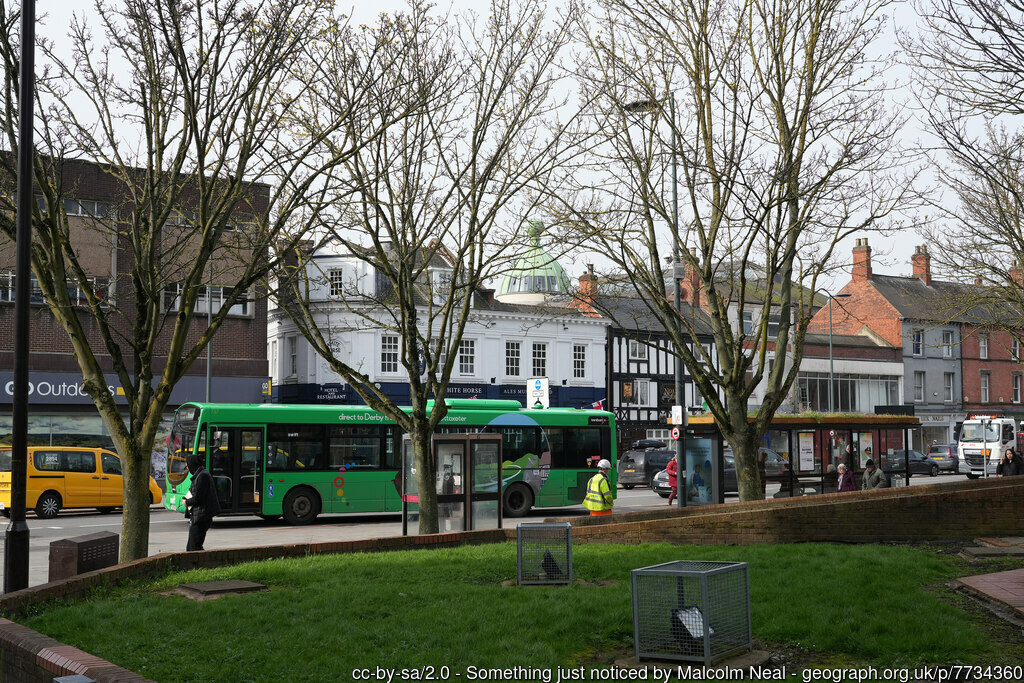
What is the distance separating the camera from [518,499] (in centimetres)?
2755

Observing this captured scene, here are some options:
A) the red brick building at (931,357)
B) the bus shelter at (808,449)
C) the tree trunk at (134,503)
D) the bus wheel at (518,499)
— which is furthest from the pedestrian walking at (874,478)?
the red brick building at (931,357)

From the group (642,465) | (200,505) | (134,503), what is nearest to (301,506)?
(200,505)

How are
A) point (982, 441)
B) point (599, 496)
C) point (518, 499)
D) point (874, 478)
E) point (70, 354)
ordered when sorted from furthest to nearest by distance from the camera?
point (982, 441)
point (70, 354)
point (518, 499)
point (874, 478)
point (599, 496)

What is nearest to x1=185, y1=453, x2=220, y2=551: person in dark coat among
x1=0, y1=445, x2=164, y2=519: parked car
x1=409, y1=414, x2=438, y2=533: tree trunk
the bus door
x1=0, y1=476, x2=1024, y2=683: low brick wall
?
x1=0, y1=476, x2=1024, y2=683: low brick wall

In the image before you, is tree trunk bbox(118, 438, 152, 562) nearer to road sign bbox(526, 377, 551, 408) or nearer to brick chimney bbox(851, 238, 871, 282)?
road sign bbox(526, 377, 551, 408)

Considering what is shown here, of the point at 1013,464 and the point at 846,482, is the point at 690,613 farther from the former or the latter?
the point at 1013,464

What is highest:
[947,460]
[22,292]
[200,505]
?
[22,292]

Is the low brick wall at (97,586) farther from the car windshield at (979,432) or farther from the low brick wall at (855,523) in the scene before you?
the car windshield at (979,432)

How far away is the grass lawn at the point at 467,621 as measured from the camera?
7.65 meters

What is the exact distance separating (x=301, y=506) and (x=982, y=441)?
3902 centimetres

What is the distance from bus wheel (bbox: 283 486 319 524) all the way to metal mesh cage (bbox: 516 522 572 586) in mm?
14259

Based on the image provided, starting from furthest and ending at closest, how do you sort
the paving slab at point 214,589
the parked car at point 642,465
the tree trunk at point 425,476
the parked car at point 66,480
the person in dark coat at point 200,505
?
the parked car at point 642,465 < the parked car at point 66,480 < the tree trunk at point 425,476 < the person in dark coat at point 200,505 < the paving slab at point 214,589

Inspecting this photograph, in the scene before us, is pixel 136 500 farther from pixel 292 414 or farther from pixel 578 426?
pixel 578 426

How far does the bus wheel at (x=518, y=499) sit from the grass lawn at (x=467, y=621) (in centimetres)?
1469
